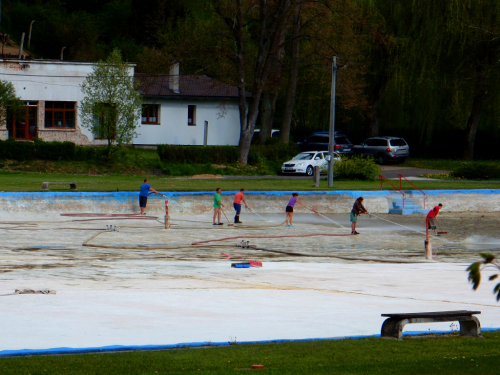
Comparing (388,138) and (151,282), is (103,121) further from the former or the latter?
(151,282)

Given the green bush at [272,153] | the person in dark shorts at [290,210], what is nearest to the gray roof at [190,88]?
the green bush at [272,153]

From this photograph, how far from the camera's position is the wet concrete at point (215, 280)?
11.0 m

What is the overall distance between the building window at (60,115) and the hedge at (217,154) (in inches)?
316

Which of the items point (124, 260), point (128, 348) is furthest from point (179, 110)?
point (128, 348)

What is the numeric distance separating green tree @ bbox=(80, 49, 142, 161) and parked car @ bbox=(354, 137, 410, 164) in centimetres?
1586

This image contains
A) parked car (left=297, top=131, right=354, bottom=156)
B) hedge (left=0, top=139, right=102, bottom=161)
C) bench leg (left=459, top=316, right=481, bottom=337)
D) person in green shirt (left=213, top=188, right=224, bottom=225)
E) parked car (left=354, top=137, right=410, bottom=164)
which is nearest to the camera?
bench leg (left=459, top=316, right=481, bottom=337)

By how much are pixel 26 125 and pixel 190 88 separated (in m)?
11.6

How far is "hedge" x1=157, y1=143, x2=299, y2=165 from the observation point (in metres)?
44.4

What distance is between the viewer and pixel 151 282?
50.9 ft

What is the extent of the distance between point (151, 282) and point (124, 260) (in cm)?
382

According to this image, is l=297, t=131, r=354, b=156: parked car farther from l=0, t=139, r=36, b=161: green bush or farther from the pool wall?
Answer: l=0, t=139, r=36, b=161: green bush

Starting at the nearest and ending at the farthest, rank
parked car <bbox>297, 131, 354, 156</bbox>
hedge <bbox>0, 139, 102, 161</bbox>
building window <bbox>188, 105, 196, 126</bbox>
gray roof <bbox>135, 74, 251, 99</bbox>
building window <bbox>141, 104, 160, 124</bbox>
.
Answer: hedge <bbox>0, 139, 102, 161</bbox>
parked car <bbox>297, 131, 354, 156</bbox>
gray roof <bbox>135, 74, 251, 99</bbox>
building window <bbox>141, 104, 160, 124</bbox>
building window <bbox>188, 105, 196, 126</bbox>

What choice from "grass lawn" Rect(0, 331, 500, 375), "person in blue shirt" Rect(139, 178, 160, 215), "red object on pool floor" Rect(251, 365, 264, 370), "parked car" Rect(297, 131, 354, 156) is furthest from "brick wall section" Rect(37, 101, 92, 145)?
"red object on pool floor" Rect(251, 365, 264, 370)

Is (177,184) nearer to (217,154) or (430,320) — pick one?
(217,154)
